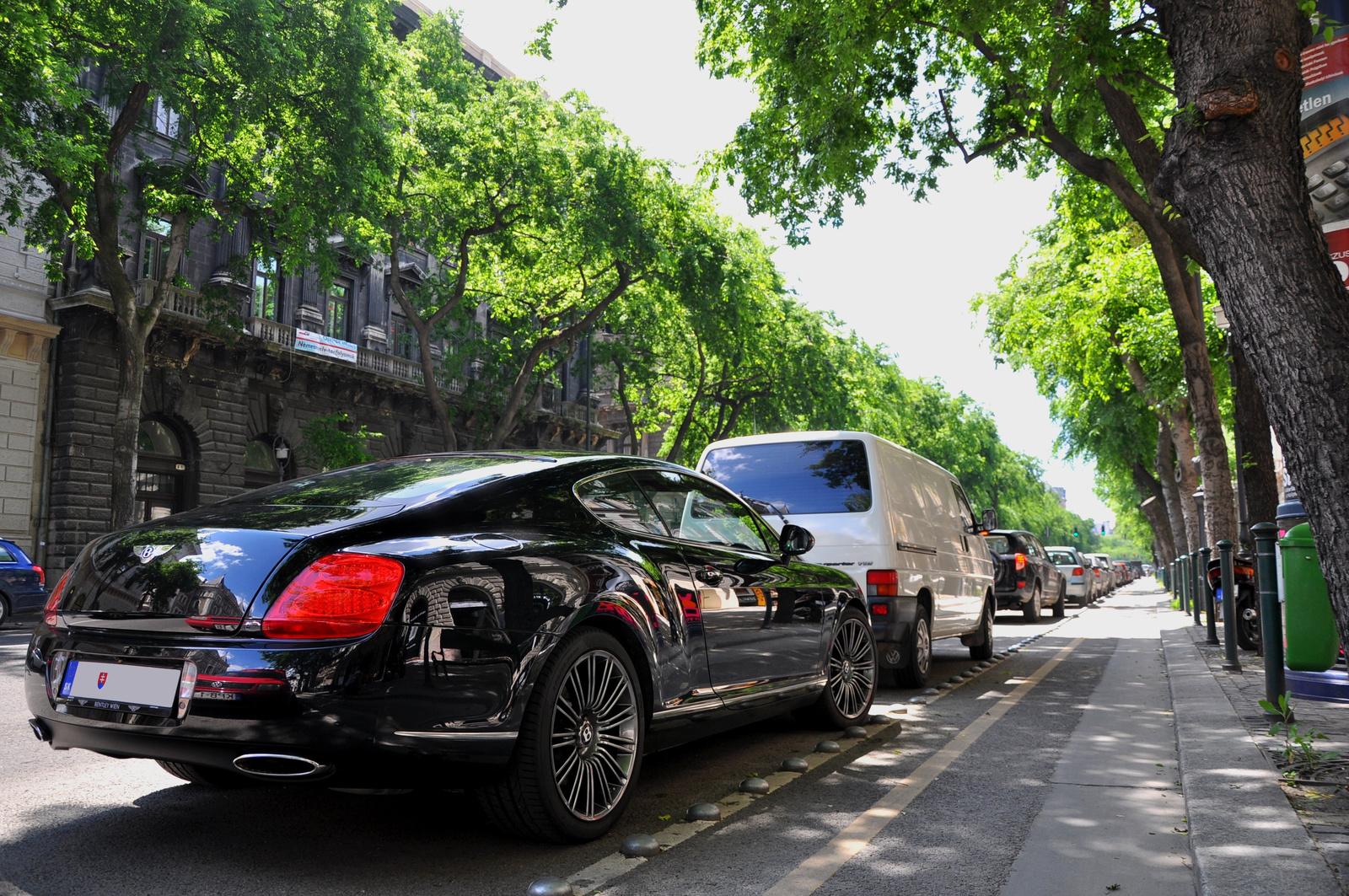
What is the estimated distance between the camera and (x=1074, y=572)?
26.6 m

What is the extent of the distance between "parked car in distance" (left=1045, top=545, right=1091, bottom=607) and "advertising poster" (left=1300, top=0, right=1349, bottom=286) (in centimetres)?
2000

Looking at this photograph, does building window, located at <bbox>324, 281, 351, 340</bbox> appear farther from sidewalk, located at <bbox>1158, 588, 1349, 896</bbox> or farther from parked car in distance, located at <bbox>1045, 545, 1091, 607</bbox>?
sidewalk, located at <bbox>1158, 588, 1349, 896</bbox>

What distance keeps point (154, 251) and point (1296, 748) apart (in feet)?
86.1

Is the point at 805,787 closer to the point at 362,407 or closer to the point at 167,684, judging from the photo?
the point at 167,684

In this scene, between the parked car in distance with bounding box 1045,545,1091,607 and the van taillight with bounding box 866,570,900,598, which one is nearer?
the van taillight with bounding box 866,570,900,598

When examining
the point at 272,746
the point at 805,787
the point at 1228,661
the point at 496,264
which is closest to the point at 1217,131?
the point at 805,787

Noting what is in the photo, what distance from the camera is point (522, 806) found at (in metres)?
3.54

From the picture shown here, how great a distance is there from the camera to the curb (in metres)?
3.23

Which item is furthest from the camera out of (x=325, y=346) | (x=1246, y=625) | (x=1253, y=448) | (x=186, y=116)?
(x=325, y=346)

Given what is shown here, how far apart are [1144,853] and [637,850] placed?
6.12ft

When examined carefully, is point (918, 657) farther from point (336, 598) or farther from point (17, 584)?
point (17, 584)

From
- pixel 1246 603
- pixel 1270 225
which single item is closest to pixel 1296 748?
pixel 1270 225

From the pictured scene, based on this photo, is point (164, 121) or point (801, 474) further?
point (164, 121)

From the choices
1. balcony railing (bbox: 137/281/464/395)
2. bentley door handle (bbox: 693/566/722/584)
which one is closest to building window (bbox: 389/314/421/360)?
balcony railing (bbox: 137/281/464/395)
